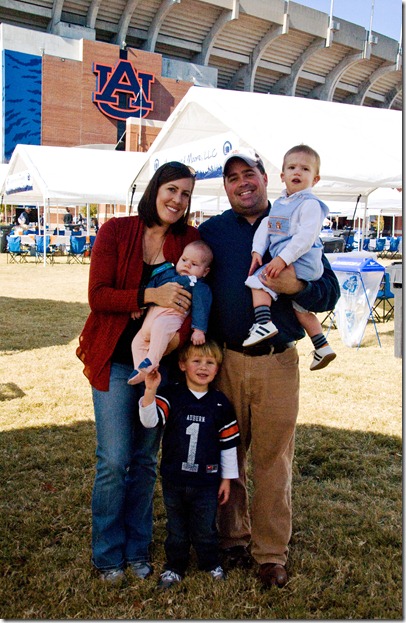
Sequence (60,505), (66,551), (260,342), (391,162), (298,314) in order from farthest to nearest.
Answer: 1. (391,162)
2. (60,505)
3. (66,551)
4. (298,314)
5. (260,342)

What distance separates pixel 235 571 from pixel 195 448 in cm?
72

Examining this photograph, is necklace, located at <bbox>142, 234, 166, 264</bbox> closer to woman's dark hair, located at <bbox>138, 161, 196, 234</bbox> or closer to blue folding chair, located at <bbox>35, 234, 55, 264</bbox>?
woman's dark hair, located at <bbox>138, 161, 196, 234</bbox>

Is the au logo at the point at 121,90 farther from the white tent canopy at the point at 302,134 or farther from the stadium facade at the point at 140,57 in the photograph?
the white tent canopy at the point at 302,134

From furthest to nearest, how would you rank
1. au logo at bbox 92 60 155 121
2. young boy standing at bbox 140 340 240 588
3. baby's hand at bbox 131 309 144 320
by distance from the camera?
au logo at bbox 92 60 155 121 → young boy standing at bbox 140 340 240 588 → baby's hand at bbox 131 309 144 320

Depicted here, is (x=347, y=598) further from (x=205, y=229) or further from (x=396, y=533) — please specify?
(x=205, y=229)

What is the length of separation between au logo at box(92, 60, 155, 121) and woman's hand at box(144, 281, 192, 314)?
4750 cm

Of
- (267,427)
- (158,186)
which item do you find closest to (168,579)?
(267,427)

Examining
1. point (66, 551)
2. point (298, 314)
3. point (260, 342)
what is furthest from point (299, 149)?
point (66, 551)

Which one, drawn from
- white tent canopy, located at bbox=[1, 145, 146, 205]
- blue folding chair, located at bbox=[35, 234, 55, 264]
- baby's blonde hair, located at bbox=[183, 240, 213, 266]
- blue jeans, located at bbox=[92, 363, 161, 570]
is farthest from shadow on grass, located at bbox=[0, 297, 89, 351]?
blue folding chair, located at bbox=[35, 234, 55, 264]

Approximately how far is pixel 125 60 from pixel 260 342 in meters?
50.1

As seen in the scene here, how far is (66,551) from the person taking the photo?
11.1 feet

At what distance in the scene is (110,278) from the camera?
2846 mm

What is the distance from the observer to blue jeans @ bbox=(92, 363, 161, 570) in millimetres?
2889

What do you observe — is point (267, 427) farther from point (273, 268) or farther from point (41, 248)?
point (41, 248)
